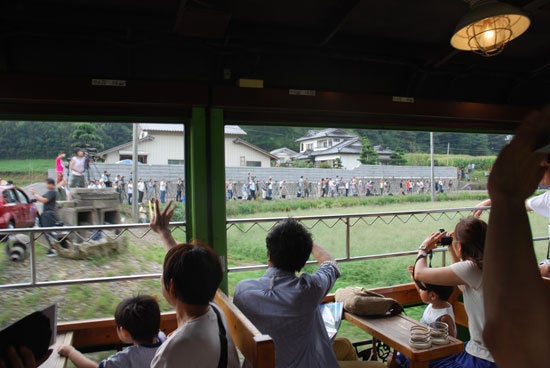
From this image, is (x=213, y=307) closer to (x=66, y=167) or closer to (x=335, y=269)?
(x=335, y=269)

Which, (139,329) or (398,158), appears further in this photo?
(398,158)

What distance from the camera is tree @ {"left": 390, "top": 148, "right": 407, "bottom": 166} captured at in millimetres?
3414

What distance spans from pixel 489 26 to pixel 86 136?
96.0 inches

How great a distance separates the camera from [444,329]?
2057 millimetres

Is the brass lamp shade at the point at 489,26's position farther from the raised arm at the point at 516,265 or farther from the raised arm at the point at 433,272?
the raised arm at the point at 516,265

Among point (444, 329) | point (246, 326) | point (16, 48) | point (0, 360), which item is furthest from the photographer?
point (16, 48)

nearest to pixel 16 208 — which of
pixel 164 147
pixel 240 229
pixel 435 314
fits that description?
pixel 164 147

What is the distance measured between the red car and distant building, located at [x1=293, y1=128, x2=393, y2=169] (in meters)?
1.87

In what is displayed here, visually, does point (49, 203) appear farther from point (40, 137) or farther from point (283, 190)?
point (283, 190)

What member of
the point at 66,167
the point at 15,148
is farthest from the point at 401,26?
the point at 15,148

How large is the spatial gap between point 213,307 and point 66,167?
5.55 feet

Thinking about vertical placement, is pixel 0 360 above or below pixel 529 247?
below

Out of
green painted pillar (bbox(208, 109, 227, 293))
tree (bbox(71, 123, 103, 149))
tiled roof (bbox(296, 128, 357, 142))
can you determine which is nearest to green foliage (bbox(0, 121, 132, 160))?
tree (bbox(71, 123, 103, 149))

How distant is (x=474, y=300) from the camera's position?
1926 mm
